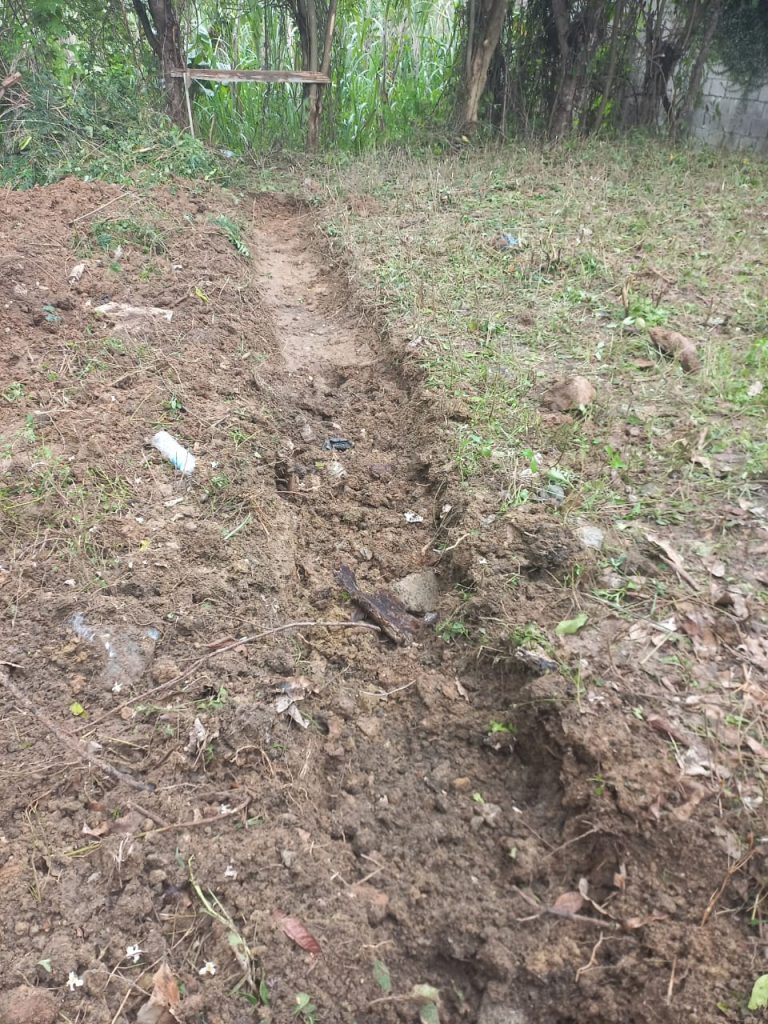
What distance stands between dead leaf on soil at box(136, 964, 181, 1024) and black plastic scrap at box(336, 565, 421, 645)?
1.16 meters

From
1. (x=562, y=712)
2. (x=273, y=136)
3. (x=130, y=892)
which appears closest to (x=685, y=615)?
(x=562, y=712)

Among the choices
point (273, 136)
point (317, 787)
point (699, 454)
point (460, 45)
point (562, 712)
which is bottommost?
point (317, 787)

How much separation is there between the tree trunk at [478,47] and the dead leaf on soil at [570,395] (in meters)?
5.02

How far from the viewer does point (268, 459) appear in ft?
9.98

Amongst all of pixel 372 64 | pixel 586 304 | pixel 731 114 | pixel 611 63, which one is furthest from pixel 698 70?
pixel 586 304

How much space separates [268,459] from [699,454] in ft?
5.83

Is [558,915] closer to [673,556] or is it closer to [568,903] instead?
[568,903]

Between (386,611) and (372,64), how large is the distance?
6680mm

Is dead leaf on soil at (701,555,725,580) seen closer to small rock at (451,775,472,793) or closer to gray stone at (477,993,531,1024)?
small rock at (451,775,472,793)

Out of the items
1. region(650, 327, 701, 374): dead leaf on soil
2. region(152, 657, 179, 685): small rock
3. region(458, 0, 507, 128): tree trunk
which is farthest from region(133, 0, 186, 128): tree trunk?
region(152, 657, 179, 685): small rock

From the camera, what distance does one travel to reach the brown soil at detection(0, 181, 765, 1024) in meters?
1.56

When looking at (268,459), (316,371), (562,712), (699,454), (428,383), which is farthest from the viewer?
(316,371)

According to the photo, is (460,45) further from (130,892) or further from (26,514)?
(130,892)

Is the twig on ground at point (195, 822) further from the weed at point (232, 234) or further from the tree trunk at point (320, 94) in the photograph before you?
the tree trunk at point (320, 94)
